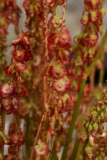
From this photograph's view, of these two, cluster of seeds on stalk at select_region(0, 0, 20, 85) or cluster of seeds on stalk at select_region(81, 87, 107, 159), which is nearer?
cluster of seeds on stalk at select_region(81, 87, 107, 159)

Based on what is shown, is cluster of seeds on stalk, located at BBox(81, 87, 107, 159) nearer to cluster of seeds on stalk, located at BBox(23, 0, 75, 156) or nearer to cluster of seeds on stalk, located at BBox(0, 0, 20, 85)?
cluster of seeds on stalk, located at BBox(23, 0, 75, 156)

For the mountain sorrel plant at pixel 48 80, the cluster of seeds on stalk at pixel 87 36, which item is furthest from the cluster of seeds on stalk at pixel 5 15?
the cluster of seeds on stalk at pixel 87 36

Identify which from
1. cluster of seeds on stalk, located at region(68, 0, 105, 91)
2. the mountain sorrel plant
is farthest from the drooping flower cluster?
cluster of seeds on stalk, located at region(68, 0, 105, 91)

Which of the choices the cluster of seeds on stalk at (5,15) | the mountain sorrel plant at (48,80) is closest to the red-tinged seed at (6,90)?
the mountain sorrel plant at (48,80)

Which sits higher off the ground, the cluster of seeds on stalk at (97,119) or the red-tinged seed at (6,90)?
the red-tinged seed at (6,90)

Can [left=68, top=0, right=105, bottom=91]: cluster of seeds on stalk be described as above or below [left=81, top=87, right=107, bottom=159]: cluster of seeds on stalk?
above

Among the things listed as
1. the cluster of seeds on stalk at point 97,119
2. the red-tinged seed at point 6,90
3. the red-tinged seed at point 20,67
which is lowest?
the cluster of seeds on stalk at point 97,119

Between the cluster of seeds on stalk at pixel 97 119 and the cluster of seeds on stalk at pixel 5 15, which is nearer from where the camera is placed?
the cluster of seeds on stalk at pixel 97 119

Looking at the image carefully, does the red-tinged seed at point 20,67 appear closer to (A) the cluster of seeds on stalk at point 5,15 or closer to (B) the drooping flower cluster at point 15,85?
(B) the drooping flower cluster at point 15,85

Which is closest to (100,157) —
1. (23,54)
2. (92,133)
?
(92,133)

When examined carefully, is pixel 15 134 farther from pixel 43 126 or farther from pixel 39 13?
pixel 39 13
